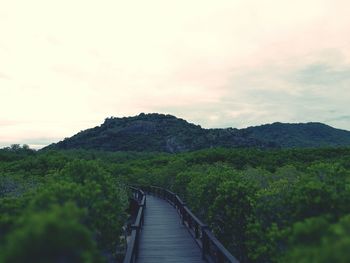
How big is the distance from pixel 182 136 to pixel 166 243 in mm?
138198

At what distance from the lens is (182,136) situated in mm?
152375

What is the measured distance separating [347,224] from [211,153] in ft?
194

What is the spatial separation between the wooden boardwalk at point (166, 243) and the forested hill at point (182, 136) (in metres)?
116

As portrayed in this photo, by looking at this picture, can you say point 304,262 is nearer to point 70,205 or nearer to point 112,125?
point 70,205

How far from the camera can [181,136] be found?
15250 centimetres

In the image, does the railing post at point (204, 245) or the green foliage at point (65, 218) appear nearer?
the green foliage at point (65, 218)

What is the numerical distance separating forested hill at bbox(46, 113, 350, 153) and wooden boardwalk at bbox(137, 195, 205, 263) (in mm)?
116359

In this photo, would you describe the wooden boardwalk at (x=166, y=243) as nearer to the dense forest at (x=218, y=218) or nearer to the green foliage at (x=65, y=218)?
the dense forest at (x=218, y=218)

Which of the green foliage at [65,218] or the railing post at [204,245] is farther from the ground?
the green foliage at [65,218]

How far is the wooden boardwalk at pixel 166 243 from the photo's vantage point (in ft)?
39.5

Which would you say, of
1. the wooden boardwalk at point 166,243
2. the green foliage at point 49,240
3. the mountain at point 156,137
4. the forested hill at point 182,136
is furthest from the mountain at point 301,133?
the green foliage at point 49,240

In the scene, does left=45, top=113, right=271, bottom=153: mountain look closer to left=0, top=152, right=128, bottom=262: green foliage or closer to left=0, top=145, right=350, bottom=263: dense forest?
left=0, top=145, right=350, bottom=263: dense forest

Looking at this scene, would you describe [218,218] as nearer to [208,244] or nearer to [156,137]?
[208,244]

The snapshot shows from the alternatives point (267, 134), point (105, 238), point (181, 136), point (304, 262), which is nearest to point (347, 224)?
point (304, 262)
